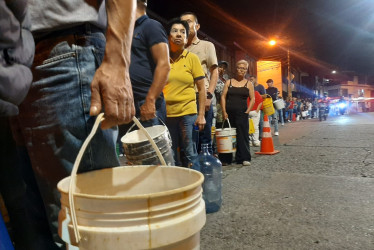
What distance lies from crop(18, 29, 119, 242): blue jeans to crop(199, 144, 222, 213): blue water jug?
78.3 inches

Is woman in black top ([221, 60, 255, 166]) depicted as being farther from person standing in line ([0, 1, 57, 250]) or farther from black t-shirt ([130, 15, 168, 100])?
person standing in line ([0, 1, 57, 250])

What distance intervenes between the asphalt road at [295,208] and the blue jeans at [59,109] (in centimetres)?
142

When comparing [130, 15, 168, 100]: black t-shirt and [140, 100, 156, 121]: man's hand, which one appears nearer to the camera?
[140, 100, 156, 121]: man's hand

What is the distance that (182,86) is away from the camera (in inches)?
145

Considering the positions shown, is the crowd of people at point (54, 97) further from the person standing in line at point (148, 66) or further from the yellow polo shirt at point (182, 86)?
the yellow polo shirt at point (182, 86)

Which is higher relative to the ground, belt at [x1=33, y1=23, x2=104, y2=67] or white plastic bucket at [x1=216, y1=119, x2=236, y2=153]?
belt at [x1=33, y1=23, x2=104, y2=67]

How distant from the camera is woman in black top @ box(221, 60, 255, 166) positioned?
5.22 meters

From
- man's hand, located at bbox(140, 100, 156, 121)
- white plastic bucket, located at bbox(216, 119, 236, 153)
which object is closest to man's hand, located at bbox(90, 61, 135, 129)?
man's hand, located at bbox(140, 100, 156, 121)

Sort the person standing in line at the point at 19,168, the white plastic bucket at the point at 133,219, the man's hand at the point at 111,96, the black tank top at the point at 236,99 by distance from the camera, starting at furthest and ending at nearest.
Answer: the black tank top at the point at 236,99 < the man's hand at the point at 111,96 < the person standing in line at the point at 19,168 < the white plastic bucket at the point at 133,219

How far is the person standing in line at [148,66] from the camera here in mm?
2744

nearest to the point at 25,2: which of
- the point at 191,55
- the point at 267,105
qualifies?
the point at 191,55

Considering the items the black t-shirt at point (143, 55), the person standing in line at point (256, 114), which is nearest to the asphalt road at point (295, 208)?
the black t-shirt at point (143, 55)

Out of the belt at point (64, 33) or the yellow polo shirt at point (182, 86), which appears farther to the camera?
the yellow polo shirt at point (182, 86)

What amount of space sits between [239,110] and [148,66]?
2714mm
